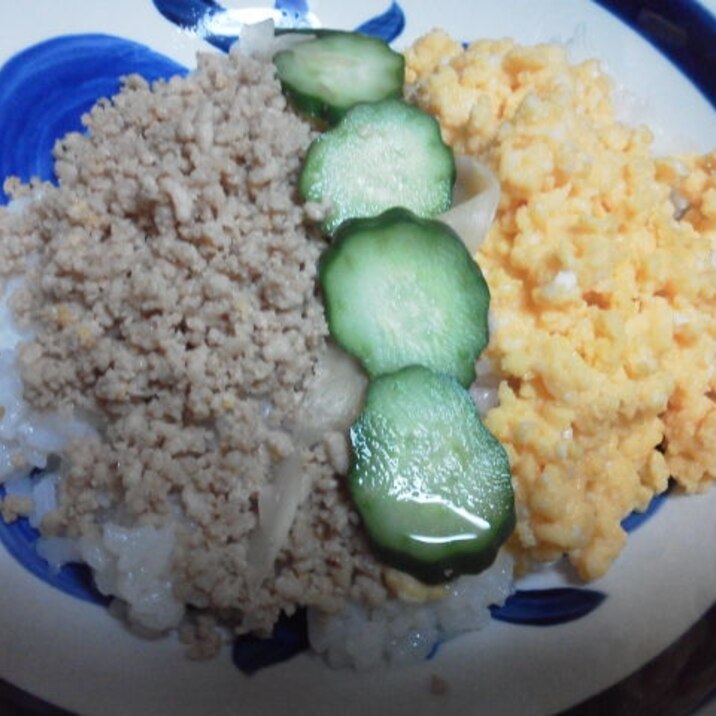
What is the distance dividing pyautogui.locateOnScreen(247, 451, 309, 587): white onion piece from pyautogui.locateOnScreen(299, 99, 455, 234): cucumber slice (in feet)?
2.00

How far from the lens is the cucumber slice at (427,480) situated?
7.01 feet

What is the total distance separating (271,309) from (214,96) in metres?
0.69

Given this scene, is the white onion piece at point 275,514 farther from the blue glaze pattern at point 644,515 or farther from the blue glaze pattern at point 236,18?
the blue glaze pattern at point 236,18

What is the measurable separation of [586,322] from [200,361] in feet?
2.95

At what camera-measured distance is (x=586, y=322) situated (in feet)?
7.55

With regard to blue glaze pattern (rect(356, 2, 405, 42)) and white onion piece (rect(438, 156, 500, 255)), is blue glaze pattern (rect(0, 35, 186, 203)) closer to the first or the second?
blue glaze pattern (rect(356, 2, 405, 42))

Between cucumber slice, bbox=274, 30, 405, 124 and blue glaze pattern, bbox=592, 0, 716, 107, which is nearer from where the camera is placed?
cucumber slice, bbox=274, 30, 405, 124

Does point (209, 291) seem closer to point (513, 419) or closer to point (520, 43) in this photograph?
point (513, 419)

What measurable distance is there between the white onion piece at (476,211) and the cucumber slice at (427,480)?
40 cm

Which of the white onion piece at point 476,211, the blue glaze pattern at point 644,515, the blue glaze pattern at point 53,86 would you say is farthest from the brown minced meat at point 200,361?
the blue glaze pattern at point 644,515

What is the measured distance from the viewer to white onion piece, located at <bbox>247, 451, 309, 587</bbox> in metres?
2.16

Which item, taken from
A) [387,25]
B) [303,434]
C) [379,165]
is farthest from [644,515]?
[387,25]

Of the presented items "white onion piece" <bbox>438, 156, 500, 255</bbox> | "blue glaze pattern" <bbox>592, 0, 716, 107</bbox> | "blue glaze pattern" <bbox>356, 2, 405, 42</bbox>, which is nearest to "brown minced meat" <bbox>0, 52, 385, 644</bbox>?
"white onion piece" <bbox>438, 156, 500, 255</bbox>

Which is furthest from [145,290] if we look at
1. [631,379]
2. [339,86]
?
[631,379]
